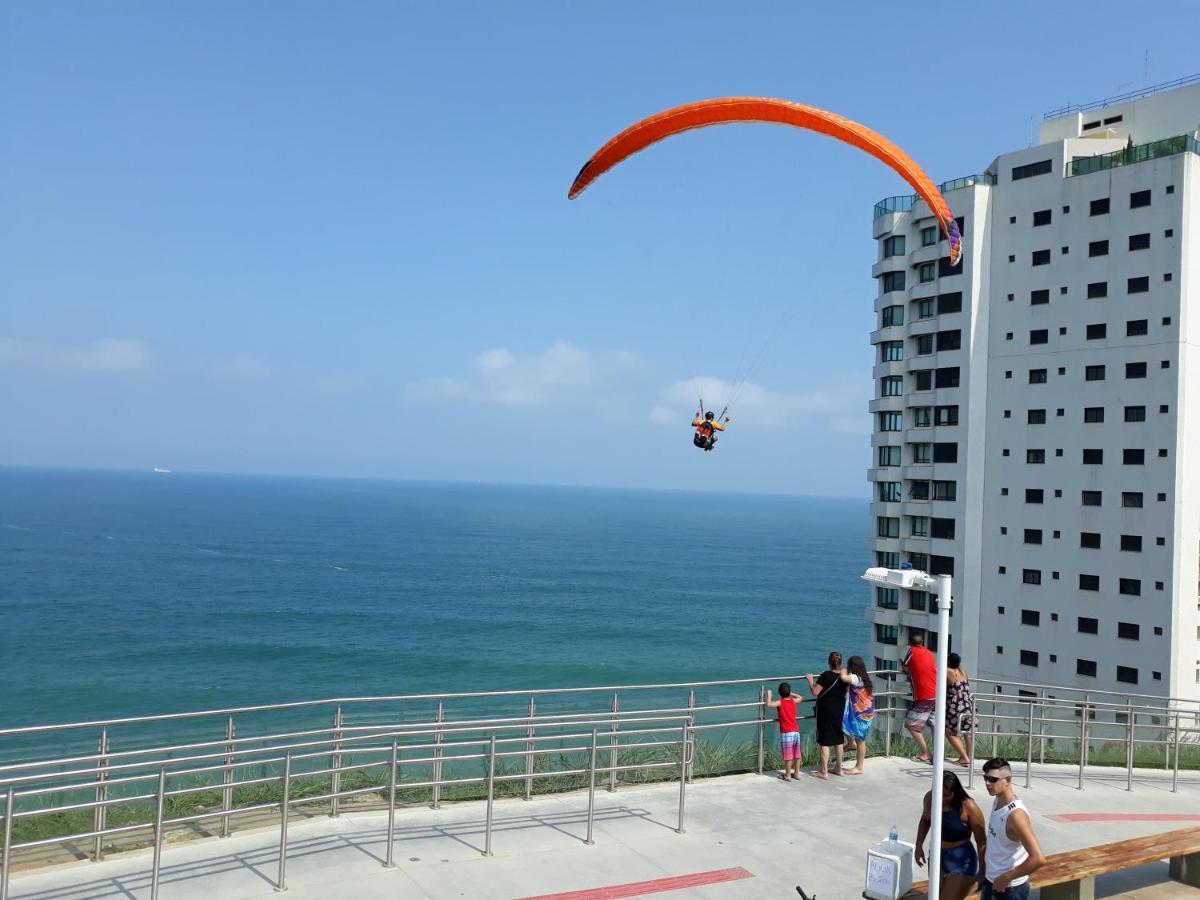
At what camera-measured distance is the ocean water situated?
59781 mm

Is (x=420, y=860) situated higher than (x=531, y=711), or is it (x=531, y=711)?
(x=531, y=711)

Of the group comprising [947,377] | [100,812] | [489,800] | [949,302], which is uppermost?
[949,302]

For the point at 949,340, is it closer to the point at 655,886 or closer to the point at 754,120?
the point at 754,120

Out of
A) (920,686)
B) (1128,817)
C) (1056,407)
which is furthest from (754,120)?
(1056,407)

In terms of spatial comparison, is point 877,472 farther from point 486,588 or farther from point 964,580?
point 486,588

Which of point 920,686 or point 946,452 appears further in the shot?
point 946,452

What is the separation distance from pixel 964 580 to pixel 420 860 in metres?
41.1

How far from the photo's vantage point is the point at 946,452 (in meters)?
47.2

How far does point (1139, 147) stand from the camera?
41906 millimetres

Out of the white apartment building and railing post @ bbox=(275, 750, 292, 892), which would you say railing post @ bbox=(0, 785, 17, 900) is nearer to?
railing post @ bbox=(275, 750, 292, 892)

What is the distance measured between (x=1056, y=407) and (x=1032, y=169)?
1076cm

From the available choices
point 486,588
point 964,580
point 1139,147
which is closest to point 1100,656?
point 964,580

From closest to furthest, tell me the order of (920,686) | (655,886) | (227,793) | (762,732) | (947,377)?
(655,886)
(227,793)
(920,686)
(762,732)
(947,377)

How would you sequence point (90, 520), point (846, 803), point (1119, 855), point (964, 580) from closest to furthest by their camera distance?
1. point (1119, 855)
2. point (846, 803)
3. point (964, 580)
4. point (90, 520)
